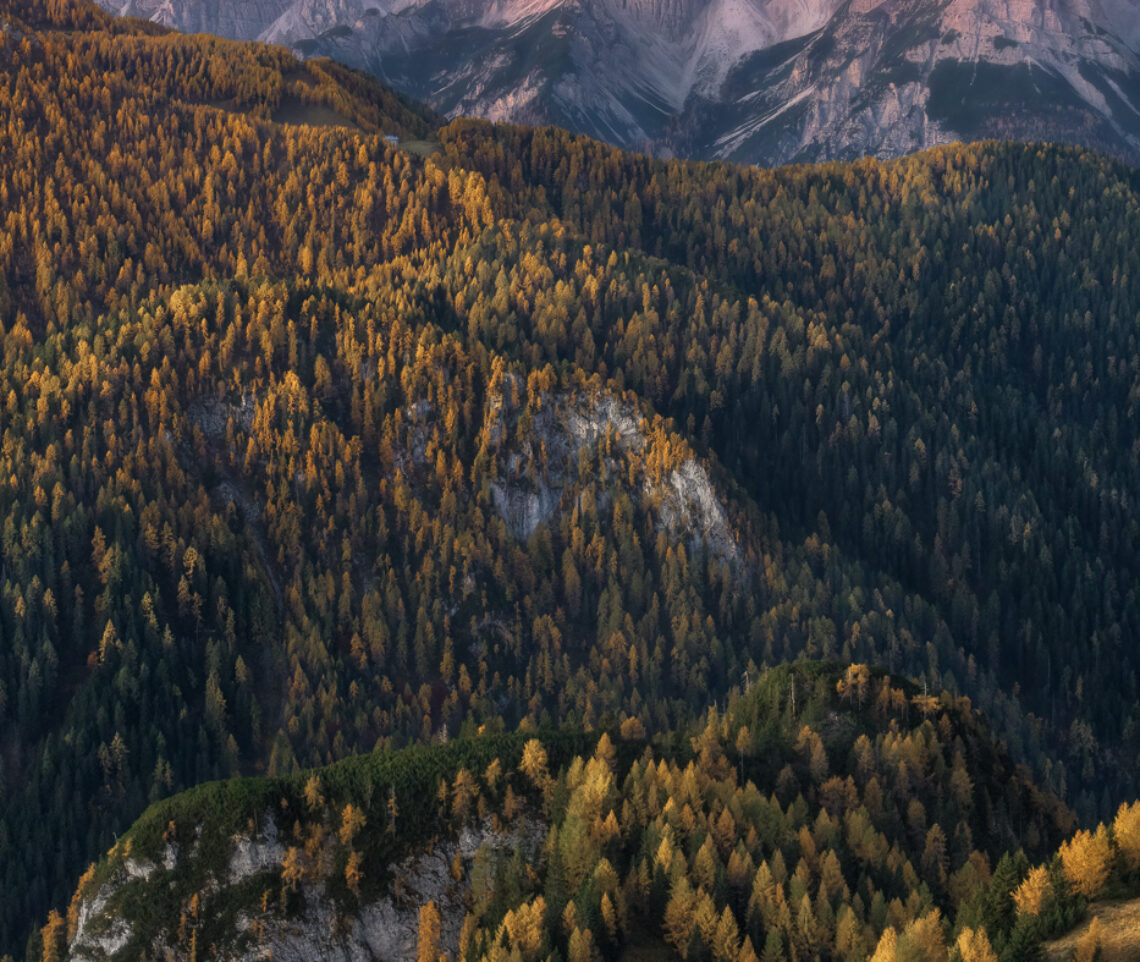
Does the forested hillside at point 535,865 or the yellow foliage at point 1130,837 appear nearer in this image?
the yellow foliage at point 1130,837

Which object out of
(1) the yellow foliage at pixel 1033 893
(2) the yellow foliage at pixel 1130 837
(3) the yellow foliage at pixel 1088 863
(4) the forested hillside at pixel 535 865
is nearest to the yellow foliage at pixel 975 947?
(1) the yellow foliage at pixel 1033 893

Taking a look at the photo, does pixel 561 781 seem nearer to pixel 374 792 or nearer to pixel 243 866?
pixel 374 792

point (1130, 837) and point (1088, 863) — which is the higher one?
point (1130, 837)

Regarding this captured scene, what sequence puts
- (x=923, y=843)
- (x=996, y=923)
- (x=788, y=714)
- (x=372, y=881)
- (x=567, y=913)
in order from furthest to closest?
1. (x=788, y=714)
2. (x=923, y=843)
3. (x=372, y=881)
4. (x=567, y=913)
5. (x=996, y=923)

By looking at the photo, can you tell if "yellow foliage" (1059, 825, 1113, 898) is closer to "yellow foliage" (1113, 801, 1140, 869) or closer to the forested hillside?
the forested hillside

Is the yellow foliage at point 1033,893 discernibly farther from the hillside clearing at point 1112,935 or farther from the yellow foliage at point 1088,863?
the hillside clearing at point 1112,935

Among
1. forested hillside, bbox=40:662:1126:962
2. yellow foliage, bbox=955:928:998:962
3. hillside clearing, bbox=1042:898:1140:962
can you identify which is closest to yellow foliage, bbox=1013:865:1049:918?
forested hillside, bbox=40:662:1126:962

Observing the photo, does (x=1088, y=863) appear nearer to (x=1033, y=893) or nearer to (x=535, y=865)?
(x=1033, y=893)

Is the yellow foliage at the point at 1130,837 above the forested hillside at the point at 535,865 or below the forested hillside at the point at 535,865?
above

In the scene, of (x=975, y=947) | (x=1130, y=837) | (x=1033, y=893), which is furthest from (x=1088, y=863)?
(x=975, y=947)

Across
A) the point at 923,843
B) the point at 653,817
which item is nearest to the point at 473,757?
the point at 653,817

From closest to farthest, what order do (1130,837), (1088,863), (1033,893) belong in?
(1033,893) → (1088,863) → (1130,837)
